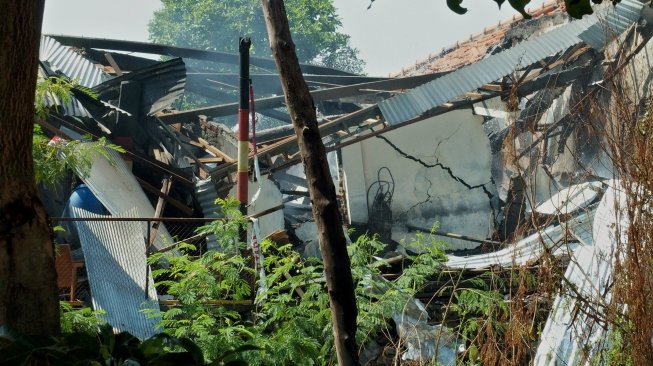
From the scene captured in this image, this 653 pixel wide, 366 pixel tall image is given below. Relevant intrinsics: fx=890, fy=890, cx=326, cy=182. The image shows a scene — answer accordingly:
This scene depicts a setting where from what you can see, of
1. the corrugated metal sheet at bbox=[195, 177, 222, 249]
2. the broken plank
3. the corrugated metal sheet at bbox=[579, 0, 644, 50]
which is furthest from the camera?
the corrugated metal sheet at bbox=[579, 0, 644, 50]

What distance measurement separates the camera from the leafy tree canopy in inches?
1385

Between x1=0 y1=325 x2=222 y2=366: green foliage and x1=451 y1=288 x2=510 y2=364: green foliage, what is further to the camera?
x1=451 y1=288 x2=510 y2=364: green foliage

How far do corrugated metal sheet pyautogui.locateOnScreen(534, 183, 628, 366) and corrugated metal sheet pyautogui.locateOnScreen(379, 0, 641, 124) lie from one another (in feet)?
13.3

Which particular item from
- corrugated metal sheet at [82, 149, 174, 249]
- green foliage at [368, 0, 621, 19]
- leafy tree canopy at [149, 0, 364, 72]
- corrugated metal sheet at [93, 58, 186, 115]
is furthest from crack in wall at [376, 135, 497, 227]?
leafy tree canopy at [149, 0, 364, 72]

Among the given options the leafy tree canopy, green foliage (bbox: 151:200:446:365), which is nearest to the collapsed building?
green foliage (bbox: 151:200:446:365)

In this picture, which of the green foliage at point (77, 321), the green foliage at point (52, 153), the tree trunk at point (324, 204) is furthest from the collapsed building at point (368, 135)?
the tree trunk at point (324, 204)

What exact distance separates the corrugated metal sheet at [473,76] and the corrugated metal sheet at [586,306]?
4057 mm

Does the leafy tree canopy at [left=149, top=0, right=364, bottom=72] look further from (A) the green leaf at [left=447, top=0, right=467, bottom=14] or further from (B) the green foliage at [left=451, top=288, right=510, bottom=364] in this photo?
(A) the green leaf at [left=447, top=0, right=467, bottom=14]

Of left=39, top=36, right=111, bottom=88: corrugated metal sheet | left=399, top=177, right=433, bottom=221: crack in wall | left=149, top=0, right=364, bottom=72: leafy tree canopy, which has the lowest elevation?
left=399, top=177, right=433, bottom=221: crack in wall

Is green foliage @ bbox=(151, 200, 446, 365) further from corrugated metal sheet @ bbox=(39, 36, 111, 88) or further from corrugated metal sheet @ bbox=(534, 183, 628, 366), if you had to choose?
corrugated metal sheet @ bbox=(39, 36, 111, 88)

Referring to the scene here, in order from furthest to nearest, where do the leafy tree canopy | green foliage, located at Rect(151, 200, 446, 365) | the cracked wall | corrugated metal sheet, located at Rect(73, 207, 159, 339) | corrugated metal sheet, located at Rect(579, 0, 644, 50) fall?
the leafy tree canopy
the cracked wall
corrugated metal sheet, located at Rect(579, 0, 644, 50)
corrugated metal sheet, located at Rect(73, 207, 159, 339)
green foliage, located at Rect(151, 200, 446, 365)

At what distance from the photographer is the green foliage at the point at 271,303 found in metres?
6.78

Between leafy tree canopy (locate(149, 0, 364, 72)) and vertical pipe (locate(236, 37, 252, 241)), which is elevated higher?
leafy tree canopy (locate(149, 0, 364, 72))

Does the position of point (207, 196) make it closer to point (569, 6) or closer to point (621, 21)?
point (621, 21)
